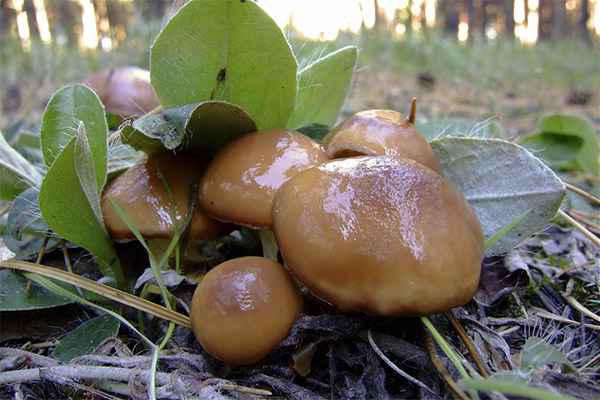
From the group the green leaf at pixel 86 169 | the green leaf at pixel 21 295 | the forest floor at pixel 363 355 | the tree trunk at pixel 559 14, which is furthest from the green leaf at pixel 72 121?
the tree trunk at pixel 559 14

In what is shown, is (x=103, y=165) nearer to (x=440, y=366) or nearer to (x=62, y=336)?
(x=62, y=336)

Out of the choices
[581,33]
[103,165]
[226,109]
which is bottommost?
[581,33]

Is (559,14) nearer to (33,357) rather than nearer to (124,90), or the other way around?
(124,90)

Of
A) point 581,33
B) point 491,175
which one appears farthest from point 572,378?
point 581,33

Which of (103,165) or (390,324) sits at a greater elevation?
(103,165)

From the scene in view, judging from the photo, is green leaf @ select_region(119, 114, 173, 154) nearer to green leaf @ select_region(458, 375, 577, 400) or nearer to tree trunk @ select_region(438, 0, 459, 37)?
green leaf @ select_region(458, 375, 577, 400)

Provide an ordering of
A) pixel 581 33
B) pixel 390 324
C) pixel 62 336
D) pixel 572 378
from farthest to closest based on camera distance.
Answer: pixel 581 33, pixel 62 336, pixel 390 324, pixel 572 378

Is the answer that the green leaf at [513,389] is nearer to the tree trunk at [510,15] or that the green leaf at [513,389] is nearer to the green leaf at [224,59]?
the green leaf at [224,59]
